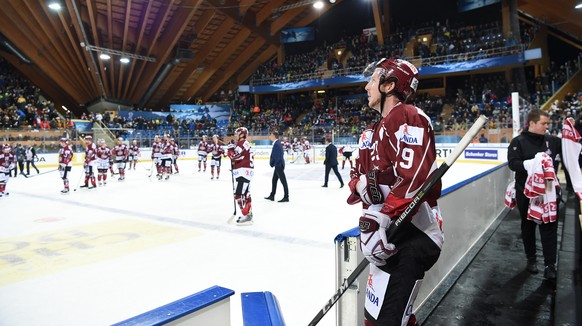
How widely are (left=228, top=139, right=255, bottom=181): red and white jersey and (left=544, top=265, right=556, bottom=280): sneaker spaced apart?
4.12 m

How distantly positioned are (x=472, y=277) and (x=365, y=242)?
2526 mm

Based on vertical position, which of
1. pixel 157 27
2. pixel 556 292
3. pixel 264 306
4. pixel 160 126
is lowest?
pixel 556 292

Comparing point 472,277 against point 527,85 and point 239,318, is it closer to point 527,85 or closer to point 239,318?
point 239,318

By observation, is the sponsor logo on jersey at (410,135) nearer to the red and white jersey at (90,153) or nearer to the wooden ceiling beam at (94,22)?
the red and white jersey at (90,153)

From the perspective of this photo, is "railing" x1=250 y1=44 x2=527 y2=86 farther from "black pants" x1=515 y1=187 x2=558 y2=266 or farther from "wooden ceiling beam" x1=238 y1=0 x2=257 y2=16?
"black pants" x1=515 y1=187 x2=558 y2=266

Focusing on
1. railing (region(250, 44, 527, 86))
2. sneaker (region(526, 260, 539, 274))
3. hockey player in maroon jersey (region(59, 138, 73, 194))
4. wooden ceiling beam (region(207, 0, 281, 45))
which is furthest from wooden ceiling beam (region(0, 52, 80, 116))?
sneaker (region(526, 260, 539, 274))

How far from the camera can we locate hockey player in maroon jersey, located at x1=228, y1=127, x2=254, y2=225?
6.00 metres

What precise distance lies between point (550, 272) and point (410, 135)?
2.87 metres

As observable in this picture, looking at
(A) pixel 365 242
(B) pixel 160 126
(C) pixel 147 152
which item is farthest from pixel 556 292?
(B) pixel 160 126

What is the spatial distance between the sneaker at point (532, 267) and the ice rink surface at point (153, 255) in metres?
1.91

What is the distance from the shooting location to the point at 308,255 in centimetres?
422

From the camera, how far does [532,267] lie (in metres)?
3.52

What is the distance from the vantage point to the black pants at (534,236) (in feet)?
11.0

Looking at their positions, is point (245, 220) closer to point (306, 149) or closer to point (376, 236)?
point (376, 236)
